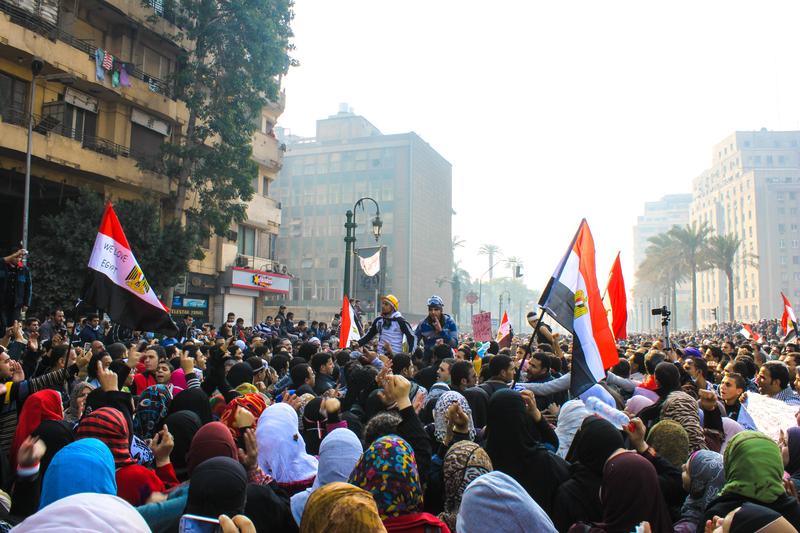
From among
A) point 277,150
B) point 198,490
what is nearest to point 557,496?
point 198,490

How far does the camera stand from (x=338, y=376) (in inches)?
318

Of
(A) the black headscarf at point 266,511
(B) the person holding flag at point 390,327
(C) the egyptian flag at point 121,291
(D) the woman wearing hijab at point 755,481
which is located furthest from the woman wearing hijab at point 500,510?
(B) the person holding flag at point 390,327

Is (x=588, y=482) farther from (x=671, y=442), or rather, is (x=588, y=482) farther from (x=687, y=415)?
(x=687, y=415)

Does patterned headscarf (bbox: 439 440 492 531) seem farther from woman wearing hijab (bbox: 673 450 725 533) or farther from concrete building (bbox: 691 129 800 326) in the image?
concrete building (bbox: 691 129 800 326)

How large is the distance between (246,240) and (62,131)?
517 inches

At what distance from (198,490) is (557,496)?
2064 millimetres

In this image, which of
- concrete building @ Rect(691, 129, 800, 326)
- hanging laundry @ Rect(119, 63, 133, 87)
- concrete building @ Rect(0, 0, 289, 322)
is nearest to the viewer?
concrete building @ Rect(0, 0, 289, 322)

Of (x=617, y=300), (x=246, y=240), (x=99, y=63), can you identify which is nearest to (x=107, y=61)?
(x=99, y=63)

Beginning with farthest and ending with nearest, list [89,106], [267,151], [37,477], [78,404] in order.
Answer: [267,151]
[89,106]
[78,404]
[37,477]

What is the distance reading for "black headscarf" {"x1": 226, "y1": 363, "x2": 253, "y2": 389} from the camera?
21.7 ft

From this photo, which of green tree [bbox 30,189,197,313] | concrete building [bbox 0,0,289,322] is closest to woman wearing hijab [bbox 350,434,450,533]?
green tree [bbox 30,189,197,313]

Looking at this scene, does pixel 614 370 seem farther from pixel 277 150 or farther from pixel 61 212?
pixel 277 150

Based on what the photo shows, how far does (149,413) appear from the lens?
534cm

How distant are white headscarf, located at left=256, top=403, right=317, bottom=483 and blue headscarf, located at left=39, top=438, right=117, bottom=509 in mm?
1266
